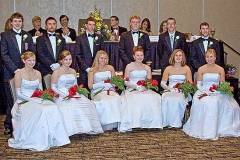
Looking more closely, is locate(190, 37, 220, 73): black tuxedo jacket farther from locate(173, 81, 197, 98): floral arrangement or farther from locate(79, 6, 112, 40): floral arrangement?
locate(79, 6, 112, 40): floral arrangement

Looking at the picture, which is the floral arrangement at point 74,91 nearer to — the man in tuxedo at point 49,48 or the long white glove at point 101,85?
the long white glove at point 101,85

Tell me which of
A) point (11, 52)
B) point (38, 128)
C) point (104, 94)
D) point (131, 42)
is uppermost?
point (131, 42)

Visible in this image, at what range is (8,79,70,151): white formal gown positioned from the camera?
5.77 m

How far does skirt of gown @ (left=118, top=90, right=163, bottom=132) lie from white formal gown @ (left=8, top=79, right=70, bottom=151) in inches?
45.9

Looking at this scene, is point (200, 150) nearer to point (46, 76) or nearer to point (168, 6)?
point (46, 76)

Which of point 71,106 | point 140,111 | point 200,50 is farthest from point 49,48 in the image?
point 200,50

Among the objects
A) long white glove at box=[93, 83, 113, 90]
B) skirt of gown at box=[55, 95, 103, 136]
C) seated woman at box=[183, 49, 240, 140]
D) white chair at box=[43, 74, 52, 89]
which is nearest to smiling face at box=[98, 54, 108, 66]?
long white glove at box=[93, 83, 113, 90]

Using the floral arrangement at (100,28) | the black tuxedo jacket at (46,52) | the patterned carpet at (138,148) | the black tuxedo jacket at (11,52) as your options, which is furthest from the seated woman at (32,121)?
the floral arrangement at (100,28)

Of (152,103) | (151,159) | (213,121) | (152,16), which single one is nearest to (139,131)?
(152,103)

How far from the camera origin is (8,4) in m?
12.0

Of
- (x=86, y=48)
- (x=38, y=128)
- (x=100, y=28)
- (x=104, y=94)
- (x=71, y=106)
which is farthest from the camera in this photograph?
(x=100, y=28)

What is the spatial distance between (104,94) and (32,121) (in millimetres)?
1466

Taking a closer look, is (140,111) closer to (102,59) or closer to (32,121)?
(102,59)

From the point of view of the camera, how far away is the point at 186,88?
276 inches
